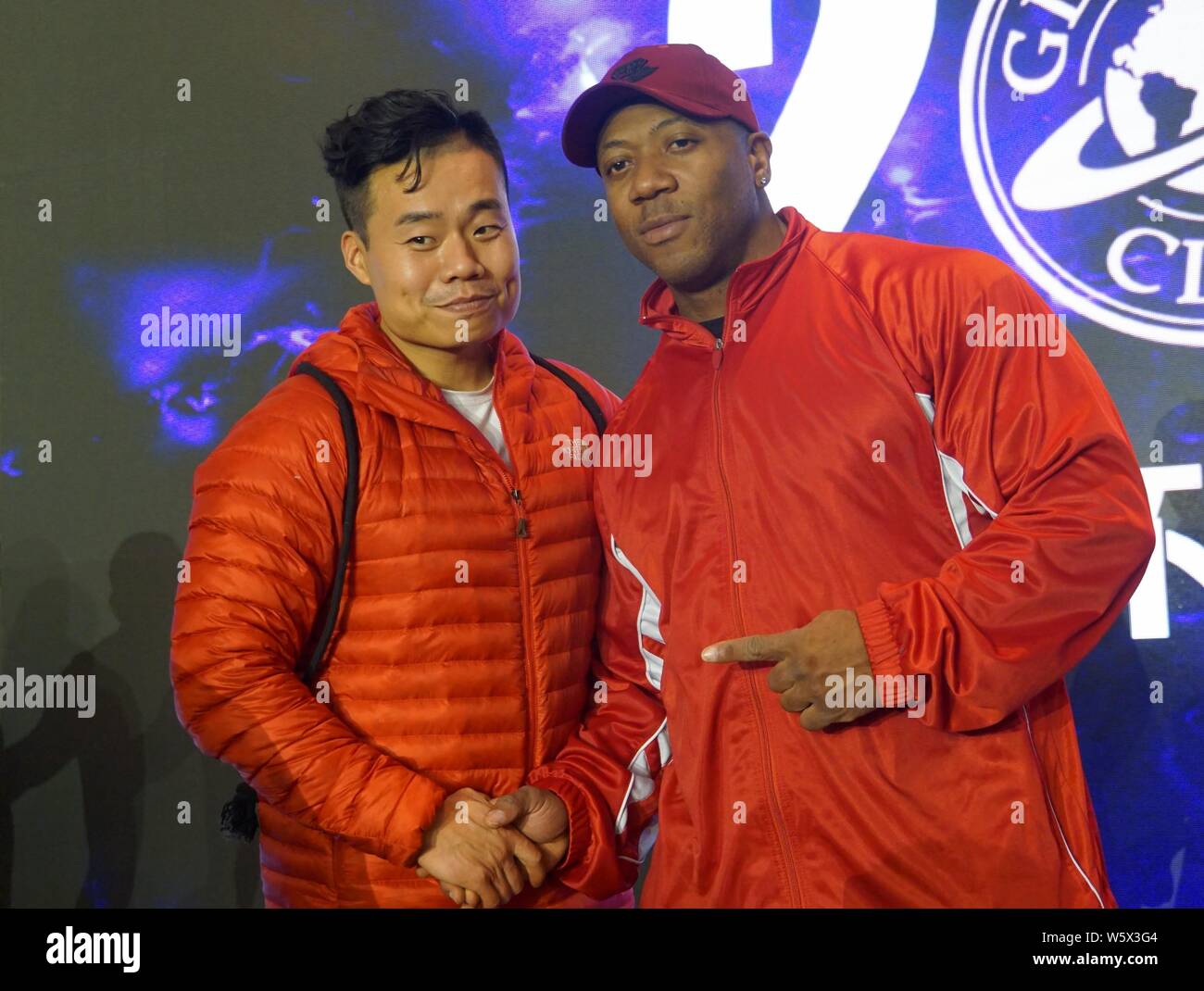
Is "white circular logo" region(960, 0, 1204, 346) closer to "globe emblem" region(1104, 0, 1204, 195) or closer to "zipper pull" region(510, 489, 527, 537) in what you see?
"globe emblem" region(1104, 0, 1204, 195)

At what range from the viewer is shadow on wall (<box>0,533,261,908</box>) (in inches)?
117

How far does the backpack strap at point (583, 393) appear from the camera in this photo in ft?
6.73

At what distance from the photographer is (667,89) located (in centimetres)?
179

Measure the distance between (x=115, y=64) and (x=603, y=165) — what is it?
169cm

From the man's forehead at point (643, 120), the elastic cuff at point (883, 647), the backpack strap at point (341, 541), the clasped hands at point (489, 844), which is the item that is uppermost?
the man's forehead at point (643, 120)

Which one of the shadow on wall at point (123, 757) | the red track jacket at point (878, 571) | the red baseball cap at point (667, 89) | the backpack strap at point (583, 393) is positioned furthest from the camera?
the shadow on wall at point (123, 757)

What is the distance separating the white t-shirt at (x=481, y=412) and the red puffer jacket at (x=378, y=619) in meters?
0.05

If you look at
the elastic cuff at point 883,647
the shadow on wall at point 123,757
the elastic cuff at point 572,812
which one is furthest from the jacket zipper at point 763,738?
the shadow on wall at point 123,757

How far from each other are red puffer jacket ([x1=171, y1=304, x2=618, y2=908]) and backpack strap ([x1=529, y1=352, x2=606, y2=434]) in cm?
13

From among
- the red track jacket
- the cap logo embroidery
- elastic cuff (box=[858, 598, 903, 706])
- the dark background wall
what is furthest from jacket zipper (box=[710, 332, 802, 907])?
the dark background wall

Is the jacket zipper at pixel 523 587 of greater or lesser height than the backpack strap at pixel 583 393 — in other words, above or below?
below

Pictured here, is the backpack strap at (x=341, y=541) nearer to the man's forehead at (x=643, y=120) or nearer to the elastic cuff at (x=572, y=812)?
the elastic cuff at (x=572, y=812)
